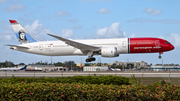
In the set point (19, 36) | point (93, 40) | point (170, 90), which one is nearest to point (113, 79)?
point (170, 90)

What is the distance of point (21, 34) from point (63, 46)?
12.4m

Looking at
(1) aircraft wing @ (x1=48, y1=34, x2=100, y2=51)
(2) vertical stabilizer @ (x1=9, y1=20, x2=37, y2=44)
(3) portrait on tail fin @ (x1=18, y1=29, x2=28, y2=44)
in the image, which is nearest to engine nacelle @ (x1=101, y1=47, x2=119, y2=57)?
(1) aircraft wing @ (x1=48, y1=34, x2=100, y2=51)

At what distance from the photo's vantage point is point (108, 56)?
36312 mm

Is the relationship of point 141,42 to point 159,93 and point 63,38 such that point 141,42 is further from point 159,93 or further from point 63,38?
point 159,93

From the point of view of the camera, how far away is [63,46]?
129 feet

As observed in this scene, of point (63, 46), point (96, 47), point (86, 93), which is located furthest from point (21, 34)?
→ point (86, 93)

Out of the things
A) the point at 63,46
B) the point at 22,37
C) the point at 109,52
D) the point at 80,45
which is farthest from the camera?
the point at 22,37

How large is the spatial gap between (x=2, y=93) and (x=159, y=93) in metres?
7.74

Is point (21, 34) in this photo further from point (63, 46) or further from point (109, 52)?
point (109, 52)

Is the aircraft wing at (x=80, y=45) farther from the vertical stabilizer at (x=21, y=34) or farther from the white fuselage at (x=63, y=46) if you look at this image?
the vertical stabilizer at (x=21, y=34)

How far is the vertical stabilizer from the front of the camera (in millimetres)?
44781

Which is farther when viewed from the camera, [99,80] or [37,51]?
[37,51]

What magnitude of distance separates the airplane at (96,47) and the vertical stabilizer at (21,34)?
1623 millimetres

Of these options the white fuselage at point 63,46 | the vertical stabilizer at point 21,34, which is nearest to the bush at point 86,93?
the white fuselage at point 63,46
